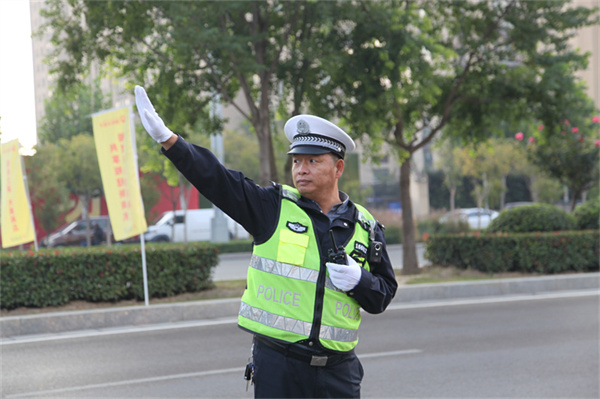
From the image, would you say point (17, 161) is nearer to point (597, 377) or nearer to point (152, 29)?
point (152, 29)

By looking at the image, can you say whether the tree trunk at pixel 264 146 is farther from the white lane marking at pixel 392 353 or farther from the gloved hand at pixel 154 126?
the gloved hand at pixel 154 126

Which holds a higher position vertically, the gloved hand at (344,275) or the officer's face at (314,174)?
the officer's face at (314,174)

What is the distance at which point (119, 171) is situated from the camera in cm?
1089

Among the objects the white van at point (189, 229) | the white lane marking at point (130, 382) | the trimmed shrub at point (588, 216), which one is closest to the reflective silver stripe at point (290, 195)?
the white lane marking at point (130, 382)

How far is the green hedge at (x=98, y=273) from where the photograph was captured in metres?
10.2

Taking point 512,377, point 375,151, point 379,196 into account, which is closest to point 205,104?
point 375,151

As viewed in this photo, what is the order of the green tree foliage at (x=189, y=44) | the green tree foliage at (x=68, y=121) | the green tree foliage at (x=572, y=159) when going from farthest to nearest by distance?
the green tree foliage at (x=68, y=121) < the green tree foliage at (x=572, y=159) < the green tree foliage at (x=189, y=44)

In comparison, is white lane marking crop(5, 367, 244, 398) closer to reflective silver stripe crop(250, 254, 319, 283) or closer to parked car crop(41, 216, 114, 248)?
reflective silver stripe crop(250, 254, 319, 283)

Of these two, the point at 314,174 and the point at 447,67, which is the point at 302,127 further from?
the point at 447,67

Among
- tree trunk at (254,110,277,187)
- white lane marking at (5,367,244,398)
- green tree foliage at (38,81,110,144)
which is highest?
green tree foliage at (38,81,110,144)

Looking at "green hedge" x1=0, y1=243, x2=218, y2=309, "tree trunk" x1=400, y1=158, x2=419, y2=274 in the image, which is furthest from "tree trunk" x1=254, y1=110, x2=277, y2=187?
"tree trunk" x1=400, y1=158, x2=419, y2=274

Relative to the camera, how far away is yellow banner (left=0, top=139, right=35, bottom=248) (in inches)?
464

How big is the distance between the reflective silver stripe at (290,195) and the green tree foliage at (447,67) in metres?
8.75

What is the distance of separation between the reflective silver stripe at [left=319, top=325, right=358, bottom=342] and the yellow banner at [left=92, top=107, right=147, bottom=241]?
8070 millimetres
